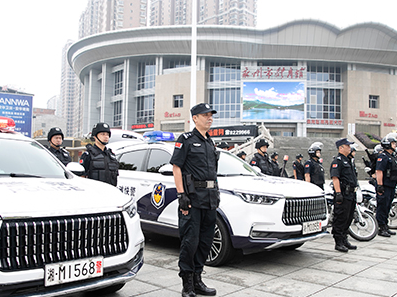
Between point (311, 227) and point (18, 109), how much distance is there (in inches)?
892

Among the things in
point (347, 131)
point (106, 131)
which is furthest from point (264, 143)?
point (347, 131)

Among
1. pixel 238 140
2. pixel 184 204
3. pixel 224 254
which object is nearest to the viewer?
pixel 184 204

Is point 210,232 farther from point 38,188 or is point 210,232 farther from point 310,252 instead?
point 310,252

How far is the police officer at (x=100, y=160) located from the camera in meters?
5.53

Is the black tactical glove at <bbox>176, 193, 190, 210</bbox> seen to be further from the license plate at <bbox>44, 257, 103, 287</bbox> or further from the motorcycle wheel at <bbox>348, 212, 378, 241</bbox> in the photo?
the motorcycle wheel at <bbox>348, 212, 378, 241</bbox>

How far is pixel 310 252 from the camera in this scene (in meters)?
5.81

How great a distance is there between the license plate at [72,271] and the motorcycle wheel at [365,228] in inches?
→ 217

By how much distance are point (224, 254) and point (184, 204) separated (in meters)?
1.44

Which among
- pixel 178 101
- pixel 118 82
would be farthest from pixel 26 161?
pixel 118 82

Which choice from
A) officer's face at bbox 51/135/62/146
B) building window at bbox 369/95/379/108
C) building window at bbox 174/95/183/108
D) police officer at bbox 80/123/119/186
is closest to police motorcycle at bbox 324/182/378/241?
police officer at bbox 80/123/119/186

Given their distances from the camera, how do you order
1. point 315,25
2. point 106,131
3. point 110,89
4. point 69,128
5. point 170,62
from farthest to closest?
1. point 69,128
2. point 110,89
3. point 170,62
4. point 315,25
5. point 106,131

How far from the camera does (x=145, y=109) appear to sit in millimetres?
59562

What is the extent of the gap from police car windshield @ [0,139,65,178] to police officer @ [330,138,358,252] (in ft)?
14.1

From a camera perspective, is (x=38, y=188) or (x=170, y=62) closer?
(x=38, y=188)
